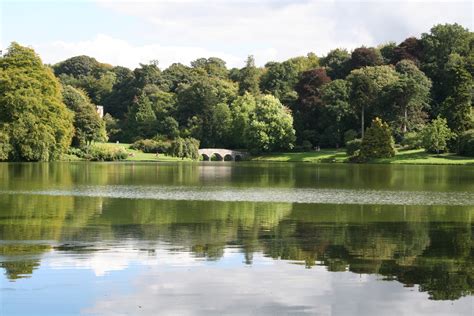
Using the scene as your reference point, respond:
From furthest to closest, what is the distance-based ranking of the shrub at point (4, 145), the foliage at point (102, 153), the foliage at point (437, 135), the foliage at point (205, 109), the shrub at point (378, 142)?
1. the foliage at point (205, 109)
2. the foliage at point (437, 135)
3. the shrub at point (378, 142)
4. the foliage at point (102, 153)
5. the shrub at point (4, 145)

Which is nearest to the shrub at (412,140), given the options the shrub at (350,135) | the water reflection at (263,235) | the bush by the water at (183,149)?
the shrub at (350,135)

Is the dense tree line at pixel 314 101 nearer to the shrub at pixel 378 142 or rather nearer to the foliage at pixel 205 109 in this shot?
the foliage at pixel 205 109

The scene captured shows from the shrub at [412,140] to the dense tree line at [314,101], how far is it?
16 centimetres

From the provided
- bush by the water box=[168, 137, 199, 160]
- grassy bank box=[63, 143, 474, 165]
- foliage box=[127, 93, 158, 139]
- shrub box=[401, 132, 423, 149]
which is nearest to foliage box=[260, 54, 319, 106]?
grassy bank box=[63, 143, 474, 165]

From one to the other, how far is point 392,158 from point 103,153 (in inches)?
1441

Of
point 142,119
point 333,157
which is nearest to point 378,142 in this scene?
point 333,157

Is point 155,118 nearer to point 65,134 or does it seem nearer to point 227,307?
point 65,134

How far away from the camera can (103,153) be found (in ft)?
293

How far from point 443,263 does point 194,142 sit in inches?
3461

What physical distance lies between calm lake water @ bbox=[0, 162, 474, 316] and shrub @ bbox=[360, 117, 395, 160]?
5949 cm

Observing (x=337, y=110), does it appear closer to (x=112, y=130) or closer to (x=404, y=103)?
(x=404, y=103)

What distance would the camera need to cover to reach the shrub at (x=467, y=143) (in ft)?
288

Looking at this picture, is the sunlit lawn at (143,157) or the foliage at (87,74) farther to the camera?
the foliage at (87,74)

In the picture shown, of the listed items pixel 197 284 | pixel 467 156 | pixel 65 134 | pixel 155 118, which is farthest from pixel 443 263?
pixel 155 118
